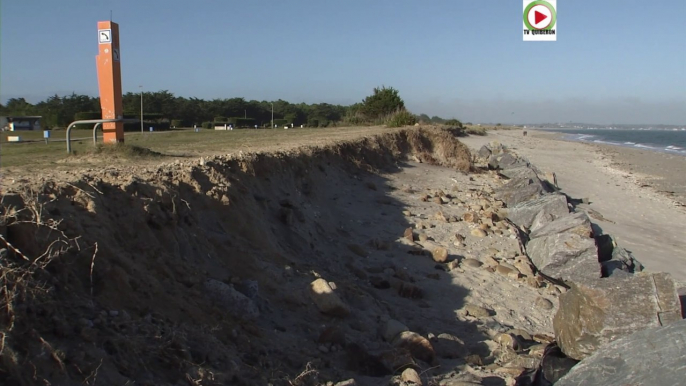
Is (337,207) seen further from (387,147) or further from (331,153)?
(387,147)

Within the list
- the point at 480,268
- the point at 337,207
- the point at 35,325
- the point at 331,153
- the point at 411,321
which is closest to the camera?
the point at 35,325

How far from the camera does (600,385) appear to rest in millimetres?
3836

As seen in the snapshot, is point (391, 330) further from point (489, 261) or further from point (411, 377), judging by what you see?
point (489, 261)

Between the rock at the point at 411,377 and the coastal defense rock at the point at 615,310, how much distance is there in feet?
5.48

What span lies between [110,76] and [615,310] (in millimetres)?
8727

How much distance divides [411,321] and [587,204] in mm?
11620

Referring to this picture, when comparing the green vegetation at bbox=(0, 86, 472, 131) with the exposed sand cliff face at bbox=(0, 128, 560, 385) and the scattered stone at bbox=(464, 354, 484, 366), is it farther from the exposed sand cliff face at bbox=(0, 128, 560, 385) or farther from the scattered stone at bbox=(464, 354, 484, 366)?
the scattered stone at bbox=(464, 354, 484, 366)

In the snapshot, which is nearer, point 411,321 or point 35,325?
point 35,325

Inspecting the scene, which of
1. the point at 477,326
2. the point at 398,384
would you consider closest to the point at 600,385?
the point at 398,384

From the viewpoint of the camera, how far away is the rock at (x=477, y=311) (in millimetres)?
6211

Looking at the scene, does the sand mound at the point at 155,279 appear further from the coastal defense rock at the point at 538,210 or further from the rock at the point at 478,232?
the coastal defense rock at the point at 538,210

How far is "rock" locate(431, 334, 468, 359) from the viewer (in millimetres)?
4926

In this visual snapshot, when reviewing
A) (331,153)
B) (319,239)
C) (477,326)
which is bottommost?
(477,326)

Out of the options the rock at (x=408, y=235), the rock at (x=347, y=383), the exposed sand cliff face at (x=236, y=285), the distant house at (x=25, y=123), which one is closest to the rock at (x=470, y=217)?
A: the exposed sand cliff face at (x=236, y=285)
